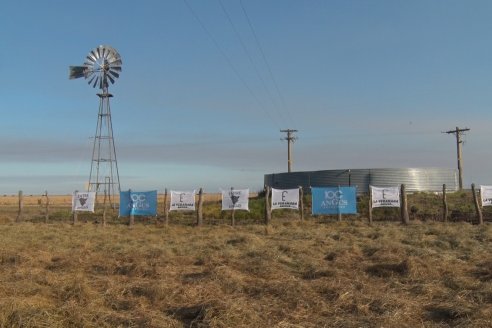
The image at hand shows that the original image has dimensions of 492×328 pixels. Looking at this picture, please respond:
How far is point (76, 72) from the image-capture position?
3838 centimetres

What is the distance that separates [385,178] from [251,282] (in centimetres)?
2781

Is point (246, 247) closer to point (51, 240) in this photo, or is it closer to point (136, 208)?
point (51, 240)

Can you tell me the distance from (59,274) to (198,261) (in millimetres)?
3067

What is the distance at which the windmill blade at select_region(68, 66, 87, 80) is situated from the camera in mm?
38156

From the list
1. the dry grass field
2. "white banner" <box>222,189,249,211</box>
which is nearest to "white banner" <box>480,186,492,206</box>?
the dry grass field

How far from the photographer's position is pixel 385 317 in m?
6.82

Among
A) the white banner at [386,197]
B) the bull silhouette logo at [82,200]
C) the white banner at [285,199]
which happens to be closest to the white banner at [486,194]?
the white banner at [386,197]

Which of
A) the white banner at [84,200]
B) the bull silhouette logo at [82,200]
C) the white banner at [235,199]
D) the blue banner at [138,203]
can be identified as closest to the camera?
the white banner at [235,199]

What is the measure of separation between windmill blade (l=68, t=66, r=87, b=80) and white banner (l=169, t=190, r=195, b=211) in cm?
1857

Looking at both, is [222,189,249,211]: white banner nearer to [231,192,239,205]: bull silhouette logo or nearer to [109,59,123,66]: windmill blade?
[231,192,239,205]: bull silhouette logo

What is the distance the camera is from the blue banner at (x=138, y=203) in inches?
952

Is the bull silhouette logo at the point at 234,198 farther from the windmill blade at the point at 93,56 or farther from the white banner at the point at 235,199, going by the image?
the windmill blade at the point at 93,56

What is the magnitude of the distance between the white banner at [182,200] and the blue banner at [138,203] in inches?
40.2

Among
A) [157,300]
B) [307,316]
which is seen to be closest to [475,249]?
[307,316]
